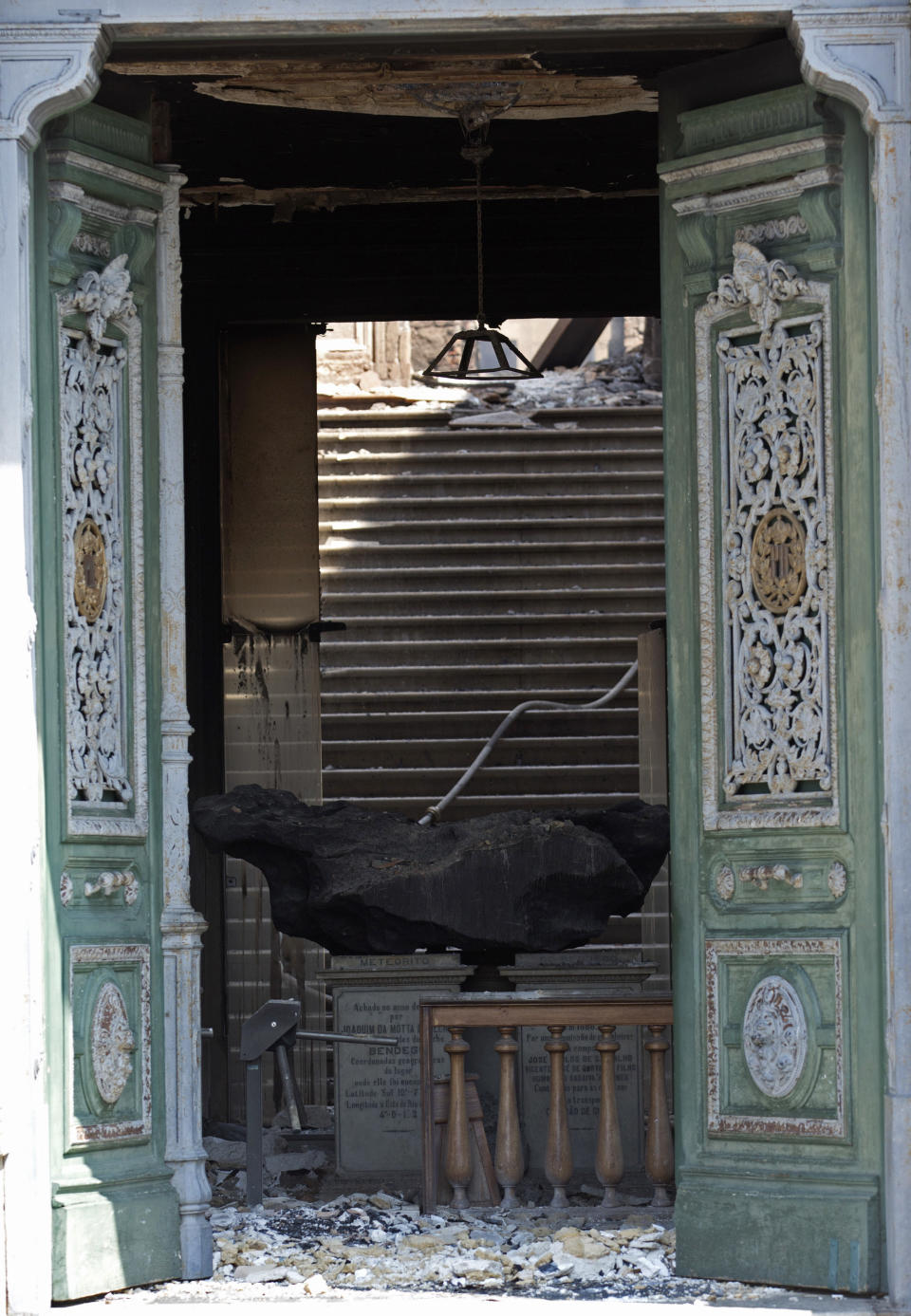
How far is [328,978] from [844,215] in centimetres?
402

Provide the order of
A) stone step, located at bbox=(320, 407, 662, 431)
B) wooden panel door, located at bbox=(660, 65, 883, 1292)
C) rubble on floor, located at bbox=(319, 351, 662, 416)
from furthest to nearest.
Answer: rubble on floor, located at bbox=(319, 351, 662, 416) → stone step, located at bbox=(320, 407, 662, 431) → wooden panel door, located at bbox=(660, 65, 883, 1292)

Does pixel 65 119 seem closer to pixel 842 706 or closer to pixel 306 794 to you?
pixel 842 706

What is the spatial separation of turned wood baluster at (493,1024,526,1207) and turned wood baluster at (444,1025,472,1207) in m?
0.13

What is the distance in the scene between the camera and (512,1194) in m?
7.93

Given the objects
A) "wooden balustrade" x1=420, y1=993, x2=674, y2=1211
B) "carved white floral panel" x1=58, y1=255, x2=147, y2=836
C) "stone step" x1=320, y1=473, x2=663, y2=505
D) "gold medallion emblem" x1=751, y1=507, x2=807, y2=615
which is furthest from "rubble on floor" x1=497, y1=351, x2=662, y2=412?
"gold medallion emblem" x1=751, y1=507, x2=807, y2=615

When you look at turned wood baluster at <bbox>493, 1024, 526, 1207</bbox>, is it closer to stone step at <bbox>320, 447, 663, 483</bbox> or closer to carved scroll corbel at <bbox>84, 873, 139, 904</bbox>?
carved scroll corbel at <bbox>84, 873, 139, 904</bbox>

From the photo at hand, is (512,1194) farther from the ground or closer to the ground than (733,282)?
closer to the ground

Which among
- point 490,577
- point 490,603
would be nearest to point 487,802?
point 490,603

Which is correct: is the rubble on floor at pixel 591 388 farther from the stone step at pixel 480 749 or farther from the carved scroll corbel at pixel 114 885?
the carved scroll corbel at pixel 114 885

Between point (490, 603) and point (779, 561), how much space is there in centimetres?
715

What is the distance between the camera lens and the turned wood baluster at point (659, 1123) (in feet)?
25.6

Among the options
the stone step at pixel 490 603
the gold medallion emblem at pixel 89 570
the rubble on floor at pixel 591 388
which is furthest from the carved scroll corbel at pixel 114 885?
the rubble on floor at pixel 591 388

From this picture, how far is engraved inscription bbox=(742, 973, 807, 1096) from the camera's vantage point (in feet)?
22.0

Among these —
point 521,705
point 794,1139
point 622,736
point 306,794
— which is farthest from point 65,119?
point 622,736
